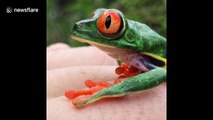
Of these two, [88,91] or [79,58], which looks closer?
[88,91]

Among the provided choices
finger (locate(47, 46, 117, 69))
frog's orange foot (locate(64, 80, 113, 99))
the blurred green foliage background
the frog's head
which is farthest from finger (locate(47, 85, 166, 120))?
the blurred green foliage background

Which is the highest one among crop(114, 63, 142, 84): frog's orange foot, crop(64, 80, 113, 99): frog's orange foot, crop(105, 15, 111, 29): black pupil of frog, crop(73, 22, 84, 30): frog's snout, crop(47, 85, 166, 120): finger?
crop(105, 15, 111, 29): black pupil of frog

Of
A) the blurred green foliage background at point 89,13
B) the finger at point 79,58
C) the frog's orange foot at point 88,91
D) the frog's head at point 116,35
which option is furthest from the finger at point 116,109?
the blurred green foliage background at point 89,13

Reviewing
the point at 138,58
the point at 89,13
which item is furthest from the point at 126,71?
the point at 89,13

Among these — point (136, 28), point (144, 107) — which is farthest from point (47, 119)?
point (136, 28)

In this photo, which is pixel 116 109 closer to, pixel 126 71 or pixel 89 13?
pixel 126 71

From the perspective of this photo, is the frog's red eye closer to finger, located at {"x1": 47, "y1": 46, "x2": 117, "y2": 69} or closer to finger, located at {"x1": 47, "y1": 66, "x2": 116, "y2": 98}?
finger, located at {"x1": 47, "y1": 66, "x2": 116, "y2": 98}
